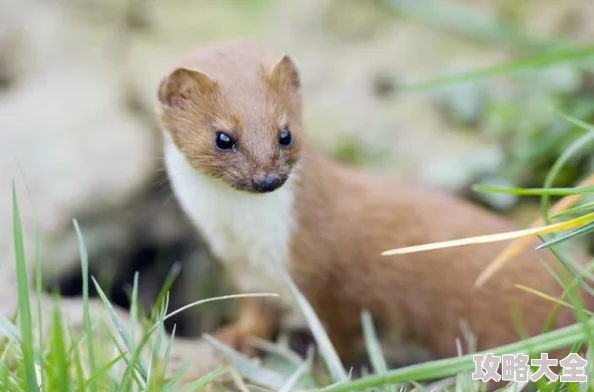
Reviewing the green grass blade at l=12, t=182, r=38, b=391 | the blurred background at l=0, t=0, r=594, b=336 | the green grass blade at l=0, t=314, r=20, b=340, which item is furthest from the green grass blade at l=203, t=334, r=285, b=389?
the blurred background at l=0, t=0, r=594, b=336

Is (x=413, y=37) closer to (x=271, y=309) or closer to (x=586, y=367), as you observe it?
(x=271, y=309)

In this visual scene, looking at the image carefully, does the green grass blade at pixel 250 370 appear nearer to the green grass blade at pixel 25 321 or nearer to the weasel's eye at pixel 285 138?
the weasel's eye at pixel 285 138

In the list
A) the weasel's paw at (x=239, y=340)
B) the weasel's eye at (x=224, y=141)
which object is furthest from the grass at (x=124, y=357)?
the weasel's paw at (x=239, y=340)

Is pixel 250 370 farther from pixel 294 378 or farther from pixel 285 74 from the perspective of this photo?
pixel 285 74

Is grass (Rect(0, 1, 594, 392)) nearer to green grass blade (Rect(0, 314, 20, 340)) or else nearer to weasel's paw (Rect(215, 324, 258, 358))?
green grass blade (Rect(0, 314, 20, 340))

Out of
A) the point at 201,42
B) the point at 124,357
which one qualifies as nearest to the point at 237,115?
the point at 124,357
